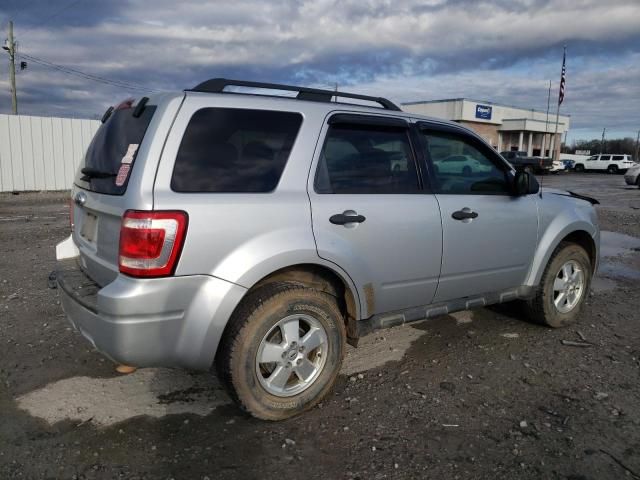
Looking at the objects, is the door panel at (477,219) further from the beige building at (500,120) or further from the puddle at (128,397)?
the beige building at (500,120)

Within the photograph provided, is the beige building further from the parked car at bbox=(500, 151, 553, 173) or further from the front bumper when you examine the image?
the parked car at bbox=(500, 151, 553, 173)

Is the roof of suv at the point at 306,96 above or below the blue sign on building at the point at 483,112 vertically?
below

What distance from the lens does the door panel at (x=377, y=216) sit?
318cm

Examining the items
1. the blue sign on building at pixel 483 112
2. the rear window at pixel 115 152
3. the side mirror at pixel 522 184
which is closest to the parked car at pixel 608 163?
the blue sign on building at pixel 483 112

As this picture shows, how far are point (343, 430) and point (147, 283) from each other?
1.41 metres

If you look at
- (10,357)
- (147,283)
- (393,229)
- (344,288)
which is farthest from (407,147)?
(10,357)

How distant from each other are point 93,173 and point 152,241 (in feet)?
2.94

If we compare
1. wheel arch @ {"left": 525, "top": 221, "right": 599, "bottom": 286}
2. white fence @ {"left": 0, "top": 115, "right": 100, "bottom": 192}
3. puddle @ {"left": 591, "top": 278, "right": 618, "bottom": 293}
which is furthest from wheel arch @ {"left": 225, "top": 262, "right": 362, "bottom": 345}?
white fence @ {"left": 0, "top": 115, "right": 100, "bottom": 192}

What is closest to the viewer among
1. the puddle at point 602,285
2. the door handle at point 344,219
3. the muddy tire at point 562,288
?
the door handle at point 344,219

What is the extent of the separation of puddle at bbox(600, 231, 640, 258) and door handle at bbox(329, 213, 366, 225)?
20.8 feet

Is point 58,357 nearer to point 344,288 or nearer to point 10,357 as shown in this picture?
point 10,357

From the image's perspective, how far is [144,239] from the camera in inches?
103

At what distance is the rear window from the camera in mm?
2852

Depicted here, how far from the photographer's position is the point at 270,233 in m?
2.91
